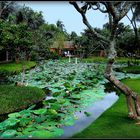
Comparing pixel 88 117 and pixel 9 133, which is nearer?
Result: pixel 9 133

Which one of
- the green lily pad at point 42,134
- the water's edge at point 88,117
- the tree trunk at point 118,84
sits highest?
the tree trunk at point 118,84

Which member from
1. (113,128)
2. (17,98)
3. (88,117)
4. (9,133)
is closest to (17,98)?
(17,98)

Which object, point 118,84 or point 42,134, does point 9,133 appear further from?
point 118,84

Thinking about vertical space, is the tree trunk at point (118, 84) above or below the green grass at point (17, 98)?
above

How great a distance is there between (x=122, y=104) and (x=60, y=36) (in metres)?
51.5

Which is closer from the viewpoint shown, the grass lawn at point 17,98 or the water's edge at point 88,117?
the water's edge at point 88,117

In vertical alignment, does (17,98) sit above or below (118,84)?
below

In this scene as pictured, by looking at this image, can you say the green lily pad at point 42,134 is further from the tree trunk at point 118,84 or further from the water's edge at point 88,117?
the tree trunk at point 118,84

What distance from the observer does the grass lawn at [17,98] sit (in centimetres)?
1269

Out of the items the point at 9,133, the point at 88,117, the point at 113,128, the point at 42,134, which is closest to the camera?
the point at 42,134

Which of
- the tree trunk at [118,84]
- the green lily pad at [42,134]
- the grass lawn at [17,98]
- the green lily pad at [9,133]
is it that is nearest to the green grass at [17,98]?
the grass lawn at [17,98]

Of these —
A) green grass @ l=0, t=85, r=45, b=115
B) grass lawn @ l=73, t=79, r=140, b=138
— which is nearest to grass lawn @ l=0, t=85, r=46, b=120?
green grass @ l=0, t=85, r=45, b=115

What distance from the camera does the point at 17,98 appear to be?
13680mm

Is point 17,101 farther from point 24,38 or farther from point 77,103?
point 24,38
